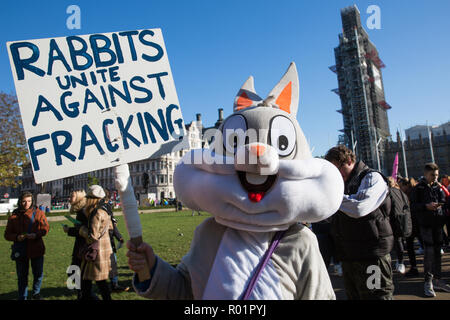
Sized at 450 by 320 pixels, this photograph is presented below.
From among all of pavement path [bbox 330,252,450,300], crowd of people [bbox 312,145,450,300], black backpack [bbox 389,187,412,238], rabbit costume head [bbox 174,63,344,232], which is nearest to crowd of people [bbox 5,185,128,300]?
rabbit costume head [bbox 174,63,344,232]

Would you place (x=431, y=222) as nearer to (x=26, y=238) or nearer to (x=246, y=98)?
(x=246, y=98)

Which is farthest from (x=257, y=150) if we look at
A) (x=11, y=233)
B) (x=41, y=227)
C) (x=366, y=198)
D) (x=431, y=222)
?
(x=11, y=233)

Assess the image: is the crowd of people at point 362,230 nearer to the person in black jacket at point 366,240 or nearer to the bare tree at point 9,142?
the person in black jacket at point 366,240

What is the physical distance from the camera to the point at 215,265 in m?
1.73

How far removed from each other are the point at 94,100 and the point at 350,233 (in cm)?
234

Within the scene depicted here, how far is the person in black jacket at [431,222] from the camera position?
4559 millimetres

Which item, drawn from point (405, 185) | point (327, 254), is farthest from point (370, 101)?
point (327, 254)

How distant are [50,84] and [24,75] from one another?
5.3 inches

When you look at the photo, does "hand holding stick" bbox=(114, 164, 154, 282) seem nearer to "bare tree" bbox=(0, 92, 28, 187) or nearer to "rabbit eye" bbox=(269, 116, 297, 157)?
"rabbit eye" bbox=(269, 116, 297, 157)

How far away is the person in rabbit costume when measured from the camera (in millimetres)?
1658

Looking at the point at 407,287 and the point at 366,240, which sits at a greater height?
the point at 366,240

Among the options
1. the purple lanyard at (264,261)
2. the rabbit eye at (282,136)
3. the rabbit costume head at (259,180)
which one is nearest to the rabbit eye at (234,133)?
the rabbit costume head at (259,180)

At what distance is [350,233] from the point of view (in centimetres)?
276
